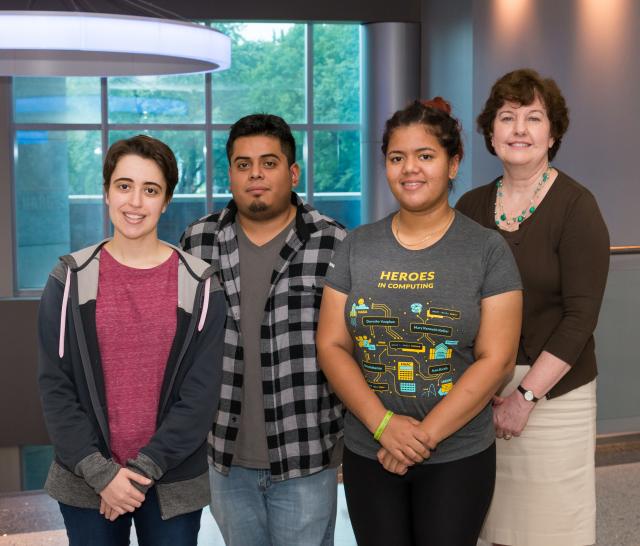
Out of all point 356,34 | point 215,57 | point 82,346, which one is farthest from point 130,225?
point 356,34

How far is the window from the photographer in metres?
12.7

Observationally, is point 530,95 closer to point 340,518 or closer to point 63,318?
point 63,318

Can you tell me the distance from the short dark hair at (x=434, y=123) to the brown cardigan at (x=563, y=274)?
1.27 feet

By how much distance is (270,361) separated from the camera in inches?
96.3

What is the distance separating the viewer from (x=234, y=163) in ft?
8.37

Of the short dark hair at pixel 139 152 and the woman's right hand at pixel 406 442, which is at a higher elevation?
the short dark hair at pixel 139 152

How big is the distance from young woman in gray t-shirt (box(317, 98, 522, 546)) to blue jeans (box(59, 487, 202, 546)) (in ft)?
1.39

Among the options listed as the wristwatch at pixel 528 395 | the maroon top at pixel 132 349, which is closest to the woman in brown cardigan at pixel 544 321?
the wristwatch at pixel 528 395

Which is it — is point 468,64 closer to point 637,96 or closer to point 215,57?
point 637,96

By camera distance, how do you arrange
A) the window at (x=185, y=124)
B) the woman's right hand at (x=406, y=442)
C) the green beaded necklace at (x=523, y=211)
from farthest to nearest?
the window at (x=185, y=124)
the green beaded necklace at (x=523, y=211)
the woman's right hand at (x=406, y=442)

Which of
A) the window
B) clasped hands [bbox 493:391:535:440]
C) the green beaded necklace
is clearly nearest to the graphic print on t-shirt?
clasped hands [bbox 493:391:535:440]

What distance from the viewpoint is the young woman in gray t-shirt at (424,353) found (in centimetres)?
217

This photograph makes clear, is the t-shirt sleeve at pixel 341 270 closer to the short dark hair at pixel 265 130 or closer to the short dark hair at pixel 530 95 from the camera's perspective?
the short dark hair at pixel 265 130

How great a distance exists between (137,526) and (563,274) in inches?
51.0
